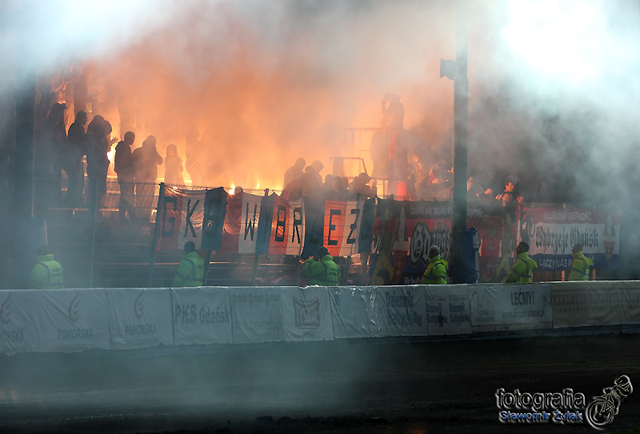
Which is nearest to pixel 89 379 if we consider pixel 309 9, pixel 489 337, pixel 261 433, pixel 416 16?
pixel 261 433

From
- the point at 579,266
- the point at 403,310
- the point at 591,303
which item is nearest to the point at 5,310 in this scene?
the point at 403,310

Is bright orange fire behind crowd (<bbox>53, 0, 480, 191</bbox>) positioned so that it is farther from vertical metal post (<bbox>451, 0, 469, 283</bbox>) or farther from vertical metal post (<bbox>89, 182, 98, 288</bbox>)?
vertical metal post (<bbox>89, 182, 98, 288</bbox>)

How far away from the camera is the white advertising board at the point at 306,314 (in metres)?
10.2

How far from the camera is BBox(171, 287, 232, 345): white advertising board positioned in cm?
945

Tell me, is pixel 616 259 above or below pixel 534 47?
below

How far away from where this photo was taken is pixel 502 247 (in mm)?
15742

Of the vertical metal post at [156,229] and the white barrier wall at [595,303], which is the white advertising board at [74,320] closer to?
the vertical metal post at [156,229]

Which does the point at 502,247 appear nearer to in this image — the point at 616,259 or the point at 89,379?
the point at 616,259

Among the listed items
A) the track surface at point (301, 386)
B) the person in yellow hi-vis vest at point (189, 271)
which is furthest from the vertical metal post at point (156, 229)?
the track surface at point (301, 386)

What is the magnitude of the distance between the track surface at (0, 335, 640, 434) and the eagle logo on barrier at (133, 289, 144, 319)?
474 millimetres

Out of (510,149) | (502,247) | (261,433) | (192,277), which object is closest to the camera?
(261,433)

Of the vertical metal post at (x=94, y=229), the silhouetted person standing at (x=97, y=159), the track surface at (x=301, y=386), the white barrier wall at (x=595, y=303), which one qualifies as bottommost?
the track surface at (x=301, y=386)

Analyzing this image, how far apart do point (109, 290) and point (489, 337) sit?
20.4 feet
